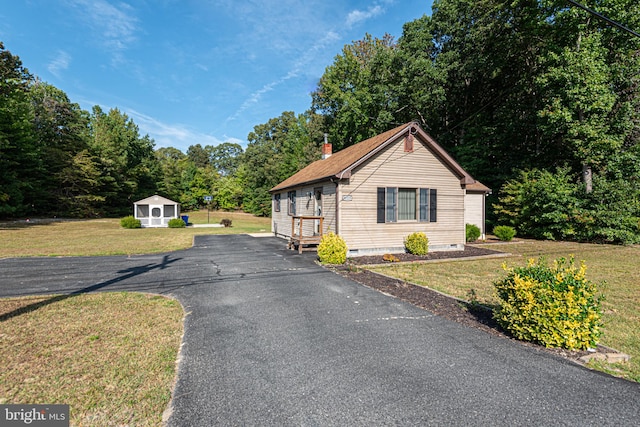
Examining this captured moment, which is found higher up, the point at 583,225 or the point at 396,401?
the point at 583,225

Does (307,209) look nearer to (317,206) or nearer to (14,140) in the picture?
(317,206)

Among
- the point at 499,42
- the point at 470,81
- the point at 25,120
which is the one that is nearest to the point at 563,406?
the point at 499,42

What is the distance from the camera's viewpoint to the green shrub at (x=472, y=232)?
58.4 ft

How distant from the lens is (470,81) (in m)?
27.3

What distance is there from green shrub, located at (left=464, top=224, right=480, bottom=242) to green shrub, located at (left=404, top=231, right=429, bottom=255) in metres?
6.47

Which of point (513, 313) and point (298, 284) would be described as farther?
point (298, 284)

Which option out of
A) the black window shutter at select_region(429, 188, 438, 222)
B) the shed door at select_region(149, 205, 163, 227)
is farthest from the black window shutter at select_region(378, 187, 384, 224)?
the shed door at select_region(149, 205, 163, 227)

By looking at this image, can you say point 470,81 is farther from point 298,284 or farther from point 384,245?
point 298,284

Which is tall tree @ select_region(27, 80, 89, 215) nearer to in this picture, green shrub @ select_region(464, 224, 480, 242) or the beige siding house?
the beige siding house

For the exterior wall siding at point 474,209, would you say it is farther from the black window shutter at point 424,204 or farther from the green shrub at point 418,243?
the green shrub at point 418,243

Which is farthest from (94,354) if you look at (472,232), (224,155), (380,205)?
(224,155)

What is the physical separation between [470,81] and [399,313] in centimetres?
2842

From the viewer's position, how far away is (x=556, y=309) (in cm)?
414

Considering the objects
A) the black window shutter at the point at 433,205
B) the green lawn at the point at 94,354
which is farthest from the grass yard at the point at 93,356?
the black window shutter at the point at 433,205
